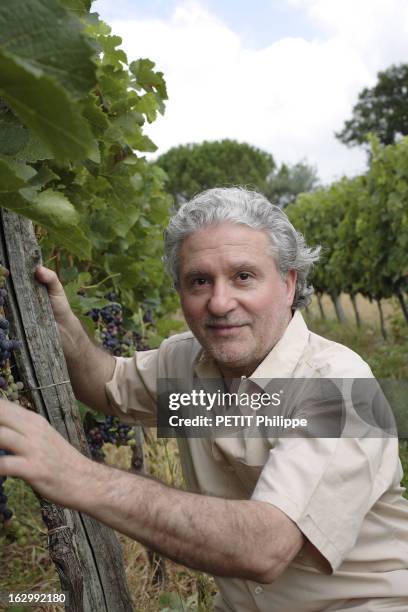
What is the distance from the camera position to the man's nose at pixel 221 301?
7.11 ft

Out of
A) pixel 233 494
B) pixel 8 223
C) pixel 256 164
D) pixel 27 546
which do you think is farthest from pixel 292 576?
pixel 256 164

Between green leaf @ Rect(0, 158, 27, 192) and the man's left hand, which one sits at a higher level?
green leaf @ Rect(0, 158, 27, 192)

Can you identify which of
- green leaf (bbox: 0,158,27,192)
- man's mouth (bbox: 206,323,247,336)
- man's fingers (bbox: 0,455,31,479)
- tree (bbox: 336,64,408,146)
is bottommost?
man's fingers (bbox: 0,455,31,479)

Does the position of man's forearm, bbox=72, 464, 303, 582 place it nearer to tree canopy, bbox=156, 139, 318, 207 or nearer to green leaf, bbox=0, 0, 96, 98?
green leaf, bbox=0, 0, 96, 98

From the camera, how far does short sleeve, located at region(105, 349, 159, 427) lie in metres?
2.58

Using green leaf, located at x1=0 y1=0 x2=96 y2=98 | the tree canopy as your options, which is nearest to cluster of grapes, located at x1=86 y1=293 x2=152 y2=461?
green leaf, located at x1=0 y1=0 x2=96 y2=98

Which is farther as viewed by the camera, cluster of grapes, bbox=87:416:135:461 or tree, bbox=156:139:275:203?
tree, bbox=156:139:275:203

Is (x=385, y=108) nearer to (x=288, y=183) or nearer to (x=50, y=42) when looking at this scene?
(x=288, y=183)

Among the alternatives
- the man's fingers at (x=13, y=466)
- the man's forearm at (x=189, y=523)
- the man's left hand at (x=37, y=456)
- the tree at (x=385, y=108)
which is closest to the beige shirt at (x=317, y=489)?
the man's forearm at (x=189, y=523)

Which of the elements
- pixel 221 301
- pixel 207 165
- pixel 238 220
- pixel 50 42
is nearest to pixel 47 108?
pixel 50 42

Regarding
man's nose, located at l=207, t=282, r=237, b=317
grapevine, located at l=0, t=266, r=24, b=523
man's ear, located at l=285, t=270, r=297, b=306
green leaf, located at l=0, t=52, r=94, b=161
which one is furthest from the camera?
man's ear, located at l=285, t=270, r=297, b=306

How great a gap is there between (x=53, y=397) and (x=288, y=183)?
5079cm

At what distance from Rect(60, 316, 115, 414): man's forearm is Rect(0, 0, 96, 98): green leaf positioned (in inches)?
58.5

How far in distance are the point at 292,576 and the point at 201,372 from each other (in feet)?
2.42
